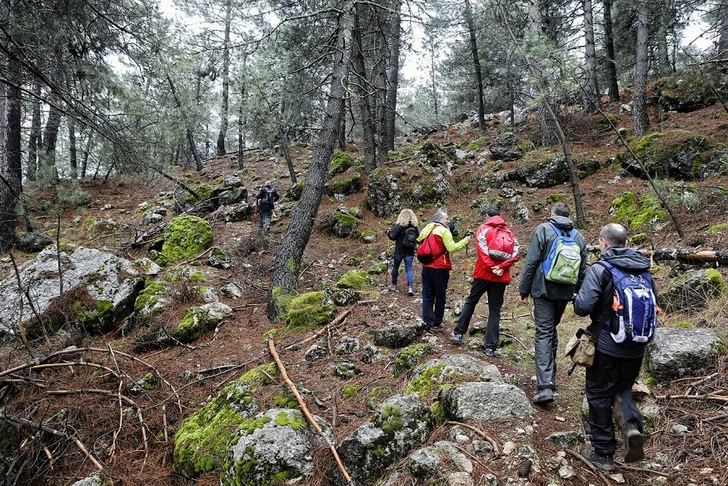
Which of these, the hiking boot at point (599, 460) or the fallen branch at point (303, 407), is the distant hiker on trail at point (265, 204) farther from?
the hiking boot at point (599, 460)

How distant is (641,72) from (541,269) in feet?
35.3

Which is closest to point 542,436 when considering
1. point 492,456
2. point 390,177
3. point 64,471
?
point 492,456

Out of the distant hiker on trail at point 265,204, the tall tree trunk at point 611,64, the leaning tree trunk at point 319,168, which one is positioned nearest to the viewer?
the leaning tree trunk at point 319,168

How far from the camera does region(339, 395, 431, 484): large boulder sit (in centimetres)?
326

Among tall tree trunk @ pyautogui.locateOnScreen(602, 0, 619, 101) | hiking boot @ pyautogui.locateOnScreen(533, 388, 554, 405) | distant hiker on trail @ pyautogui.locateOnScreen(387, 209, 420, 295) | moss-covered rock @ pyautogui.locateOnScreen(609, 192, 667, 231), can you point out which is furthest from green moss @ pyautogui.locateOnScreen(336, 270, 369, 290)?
tall tree trunk @ pyautogui.locateOnScreen(602, 0, 619, 101)

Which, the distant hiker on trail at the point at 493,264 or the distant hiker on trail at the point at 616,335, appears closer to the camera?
the distant hiker on trail at the point at 616,335

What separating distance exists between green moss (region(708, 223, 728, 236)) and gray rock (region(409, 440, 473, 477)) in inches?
286

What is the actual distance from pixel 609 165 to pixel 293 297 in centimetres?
1018

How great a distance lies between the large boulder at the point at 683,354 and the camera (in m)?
4.04

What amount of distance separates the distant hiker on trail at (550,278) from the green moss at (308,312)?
3014mm

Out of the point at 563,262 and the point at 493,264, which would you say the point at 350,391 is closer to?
the point at 493,264

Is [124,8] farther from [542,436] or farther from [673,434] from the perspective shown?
[673,434]

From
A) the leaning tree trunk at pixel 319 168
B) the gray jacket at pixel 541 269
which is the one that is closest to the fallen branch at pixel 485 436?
the gray jacket at pixel 541 269

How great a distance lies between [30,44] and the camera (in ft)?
17.0
